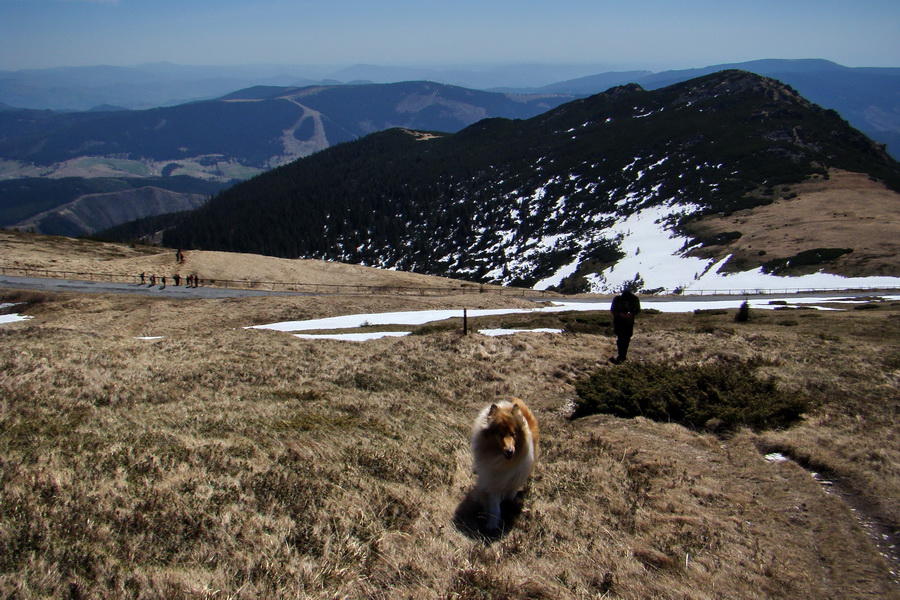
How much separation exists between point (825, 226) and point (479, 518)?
81.4 meters

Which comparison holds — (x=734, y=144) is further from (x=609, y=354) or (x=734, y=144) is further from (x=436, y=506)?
(x=436, y=506)

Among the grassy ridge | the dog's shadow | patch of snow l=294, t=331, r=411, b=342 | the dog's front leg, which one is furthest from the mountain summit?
the dog's front leg

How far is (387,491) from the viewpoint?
6.62 m

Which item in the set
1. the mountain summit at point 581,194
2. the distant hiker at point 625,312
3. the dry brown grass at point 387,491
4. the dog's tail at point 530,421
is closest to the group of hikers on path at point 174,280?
the dry brown grass at point 387,491

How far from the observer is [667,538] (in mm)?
6117

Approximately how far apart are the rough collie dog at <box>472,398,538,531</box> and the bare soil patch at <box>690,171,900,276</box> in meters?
59.4

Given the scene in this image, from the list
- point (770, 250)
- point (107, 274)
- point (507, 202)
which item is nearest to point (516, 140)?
point (507, 202)

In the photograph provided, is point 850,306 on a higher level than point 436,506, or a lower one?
lower

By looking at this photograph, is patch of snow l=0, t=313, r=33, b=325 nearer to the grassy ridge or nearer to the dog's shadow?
the grassy ridge

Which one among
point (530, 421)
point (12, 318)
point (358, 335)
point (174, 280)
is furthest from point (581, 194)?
point (530, 421)

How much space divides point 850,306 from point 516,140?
167380mm

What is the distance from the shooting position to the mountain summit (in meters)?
93.4

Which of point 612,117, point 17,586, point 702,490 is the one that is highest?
point 612,117

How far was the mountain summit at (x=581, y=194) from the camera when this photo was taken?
93438 mm
